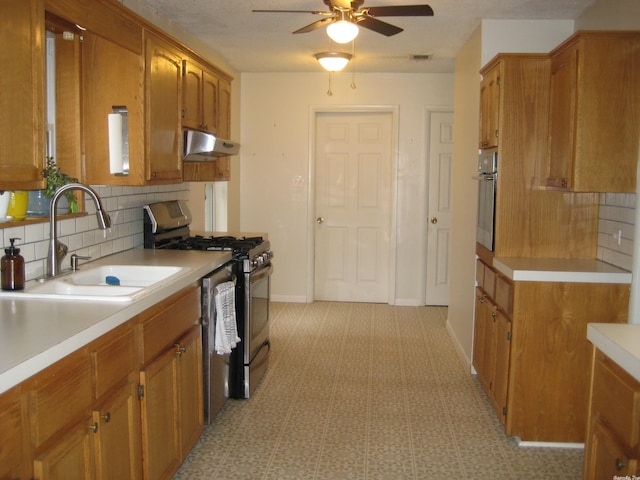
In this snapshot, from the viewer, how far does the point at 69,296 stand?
→ 2.22m

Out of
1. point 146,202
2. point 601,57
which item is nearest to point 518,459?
point 601,57

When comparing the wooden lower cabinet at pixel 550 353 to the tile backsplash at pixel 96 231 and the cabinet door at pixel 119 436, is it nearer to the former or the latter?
the cabinet door at pixel 119 436

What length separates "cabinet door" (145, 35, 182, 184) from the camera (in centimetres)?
315

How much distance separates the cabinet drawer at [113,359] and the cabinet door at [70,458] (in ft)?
0.47

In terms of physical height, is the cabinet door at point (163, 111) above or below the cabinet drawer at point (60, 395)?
above

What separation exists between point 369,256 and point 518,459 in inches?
141

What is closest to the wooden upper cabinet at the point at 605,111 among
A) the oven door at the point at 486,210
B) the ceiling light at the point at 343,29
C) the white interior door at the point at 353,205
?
the oven door at the point at 486,210

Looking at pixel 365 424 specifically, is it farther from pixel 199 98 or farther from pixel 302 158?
pixel 302 158

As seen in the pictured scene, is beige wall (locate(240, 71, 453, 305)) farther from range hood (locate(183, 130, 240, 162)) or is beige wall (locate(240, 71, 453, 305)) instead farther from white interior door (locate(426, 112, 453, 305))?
range hood (locate(183, 130, 240, 162))

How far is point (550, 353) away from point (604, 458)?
4.06ft

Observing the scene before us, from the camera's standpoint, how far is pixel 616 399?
70.4 inches

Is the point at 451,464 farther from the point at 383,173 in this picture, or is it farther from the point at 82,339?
the point at 383,173

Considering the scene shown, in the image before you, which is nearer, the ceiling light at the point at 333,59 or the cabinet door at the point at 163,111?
the cabinet door at the point at 163,111

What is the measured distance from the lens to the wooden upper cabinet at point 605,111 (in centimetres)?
294
